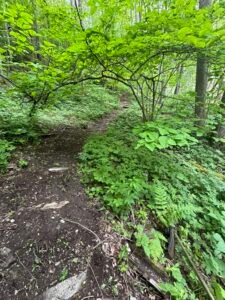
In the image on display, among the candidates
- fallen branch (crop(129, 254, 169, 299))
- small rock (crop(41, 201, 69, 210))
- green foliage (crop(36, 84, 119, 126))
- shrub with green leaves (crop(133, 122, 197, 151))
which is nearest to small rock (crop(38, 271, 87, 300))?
fallen branch (crop(129, 254, 169, 299))

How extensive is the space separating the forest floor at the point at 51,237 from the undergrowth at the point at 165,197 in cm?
27

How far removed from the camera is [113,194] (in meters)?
2.67

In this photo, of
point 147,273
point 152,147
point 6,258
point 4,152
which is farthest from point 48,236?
point 4,152

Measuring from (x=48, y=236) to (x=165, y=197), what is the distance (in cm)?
150

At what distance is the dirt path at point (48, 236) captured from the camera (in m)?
1.78

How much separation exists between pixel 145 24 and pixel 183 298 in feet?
9.88

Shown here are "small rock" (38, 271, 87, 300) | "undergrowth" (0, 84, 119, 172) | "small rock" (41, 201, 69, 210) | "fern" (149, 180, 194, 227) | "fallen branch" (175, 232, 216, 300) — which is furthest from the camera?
"undergrowth" (0, 84, 119, 172)

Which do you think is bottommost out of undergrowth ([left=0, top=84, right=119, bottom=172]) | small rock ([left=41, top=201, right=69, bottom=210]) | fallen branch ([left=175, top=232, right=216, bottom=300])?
fallen branch ([left=175, top=232, right=216, bottom=300])

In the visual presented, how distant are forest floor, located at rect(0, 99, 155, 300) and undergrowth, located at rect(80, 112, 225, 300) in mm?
275

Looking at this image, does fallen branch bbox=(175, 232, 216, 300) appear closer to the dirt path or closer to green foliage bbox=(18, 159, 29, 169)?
the dirt path

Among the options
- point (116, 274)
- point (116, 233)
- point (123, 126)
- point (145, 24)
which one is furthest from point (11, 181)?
point (123, 126)

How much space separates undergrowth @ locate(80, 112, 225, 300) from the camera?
2261 mm

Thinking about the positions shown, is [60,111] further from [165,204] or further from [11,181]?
[165,204]

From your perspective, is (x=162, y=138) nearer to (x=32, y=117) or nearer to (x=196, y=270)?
(x=196, y=270)
